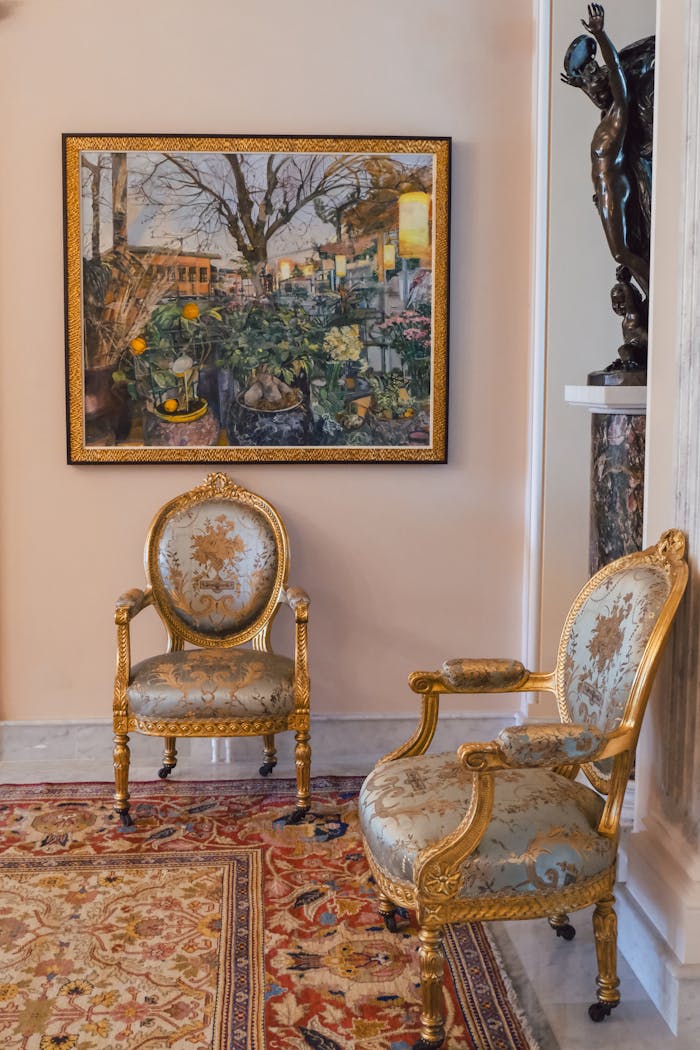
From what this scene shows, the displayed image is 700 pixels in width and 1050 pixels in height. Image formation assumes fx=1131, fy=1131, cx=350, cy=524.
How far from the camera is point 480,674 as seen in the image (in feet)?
9.95

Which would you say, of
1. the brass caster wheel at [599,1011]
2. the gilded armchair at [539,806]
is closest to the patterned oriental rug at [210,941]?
the brass caster wheel at [599,1011]

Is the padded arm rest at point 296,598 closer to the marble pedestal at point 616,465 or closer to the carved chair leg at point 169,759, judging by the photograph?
the carved chair leg at point 169,759

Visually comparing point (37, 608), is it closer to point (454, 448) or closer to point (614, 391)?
point (454, 448)

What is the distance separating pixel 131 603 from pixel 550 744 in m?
2.01

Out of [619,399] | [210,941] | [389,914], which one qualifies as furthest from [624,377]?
[210,941]

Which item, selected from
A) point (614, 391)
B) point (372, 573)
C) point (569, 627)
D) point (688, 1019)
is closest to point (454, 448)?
point (372, 573)

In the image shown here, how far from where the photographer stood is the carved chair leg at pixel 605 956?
2717 mm

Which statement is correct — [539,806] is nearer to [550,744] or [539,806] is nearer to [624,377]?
[550,744]

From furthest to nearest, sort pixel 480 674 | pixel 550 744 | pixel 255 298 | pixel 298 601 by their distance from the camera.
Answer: pixel 255 298 → pixel 298 601 → pixel 480 674 → pixel 550 744

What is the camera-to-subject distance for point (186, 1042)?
2641 millimetres

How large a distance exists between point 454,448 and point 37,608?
1.82 metres

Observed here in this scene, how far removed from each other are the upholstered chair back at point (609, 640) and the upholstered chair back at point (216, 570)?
5.12ft

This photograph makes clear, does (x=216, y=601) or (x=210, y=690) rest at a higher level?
(x=216, y=601)

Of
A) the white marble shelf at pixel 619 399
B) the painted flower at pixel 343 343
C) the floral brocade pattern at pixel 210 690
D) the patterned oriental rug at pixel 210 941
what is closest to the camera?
the patterned oriental rug at pixel 210 941
